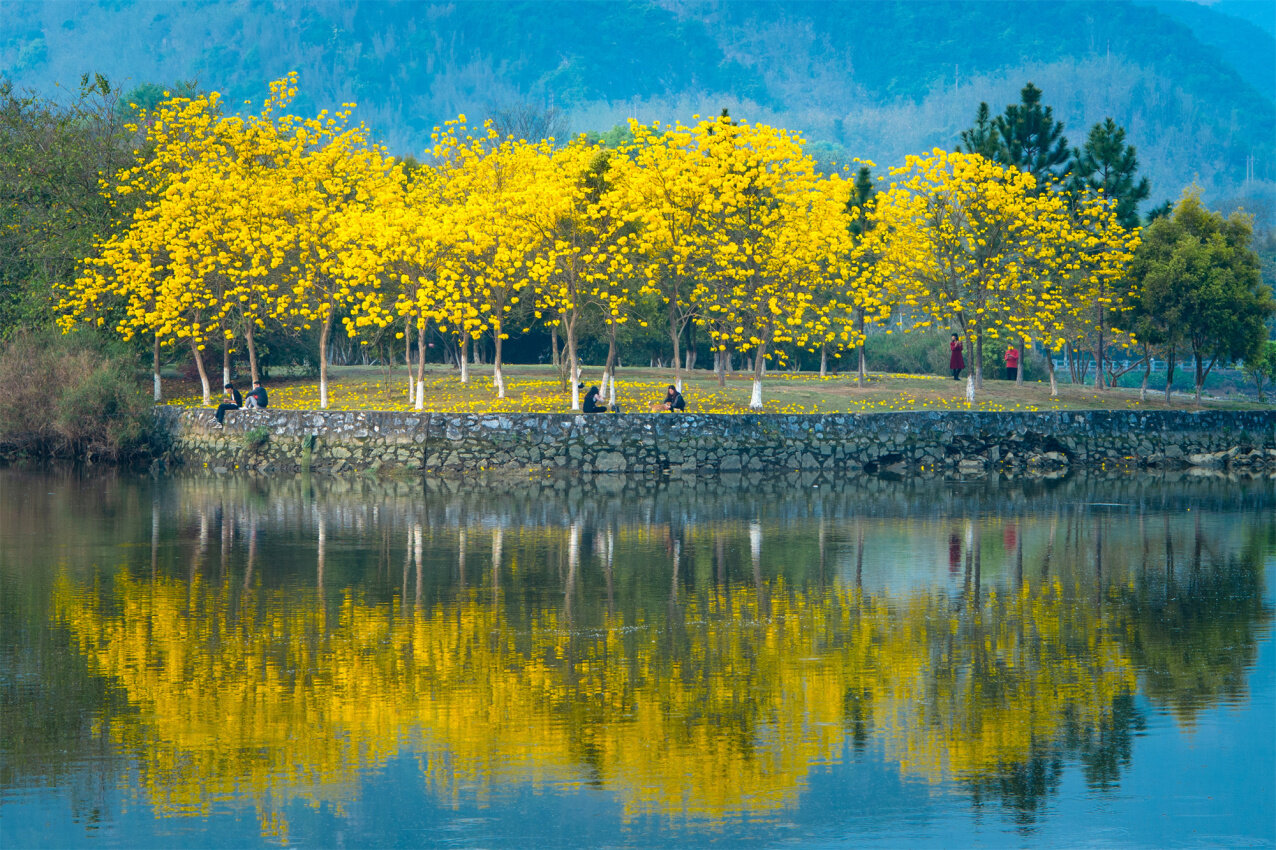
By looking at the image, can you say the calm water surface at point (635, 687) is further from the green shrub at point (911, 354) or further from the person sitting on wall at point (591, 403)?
the green shrub at point (911, 354)

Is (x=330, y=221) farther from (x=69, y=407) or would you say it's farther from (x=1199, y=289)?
(x=1199, y=289)

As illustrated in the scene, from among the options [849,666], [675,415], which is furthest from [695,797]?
[675,415]

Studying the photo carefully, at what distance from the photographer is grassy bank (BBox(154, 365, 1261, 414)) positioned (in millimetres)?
44656

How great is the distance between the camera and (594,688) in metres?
13.9

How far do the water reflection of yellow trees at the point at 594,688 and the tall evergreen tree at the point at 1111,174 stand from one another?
38874mm

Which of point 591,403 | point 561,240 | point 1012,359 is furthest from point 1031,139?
point 591,403

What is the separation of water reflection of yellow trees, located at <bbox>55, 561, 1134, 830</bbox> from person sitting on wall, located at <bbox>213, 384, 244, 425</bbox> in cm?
2481

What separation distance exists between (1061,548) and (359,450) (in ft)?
75.8

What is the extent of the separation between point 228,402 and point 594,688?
3307 centimetres

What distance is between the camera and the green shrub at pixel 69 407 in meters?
43.3

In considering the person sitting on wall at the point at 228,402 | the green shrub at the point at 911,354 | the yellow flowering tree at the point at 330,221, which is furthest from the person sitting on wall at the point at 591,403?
the green shrub at the point at 911,354

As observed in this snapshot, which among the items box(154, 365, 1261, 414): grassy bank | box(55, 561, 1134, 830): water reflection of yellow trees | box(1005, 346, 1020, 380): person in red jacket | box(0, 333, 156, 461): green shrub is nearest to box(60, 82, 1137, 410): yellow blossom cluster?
box(154, 365, 1261, 414): grassy bank

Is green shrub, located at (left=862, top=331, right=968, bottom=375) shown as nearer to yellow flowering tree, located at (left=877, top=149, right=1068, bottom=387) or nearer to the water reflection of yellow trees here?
yellow flowering tree, located at (left=877, top=149, right=1068, bottom=387)

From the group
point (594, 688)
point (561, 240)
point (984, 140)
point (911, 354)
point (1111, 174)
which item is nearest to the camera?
point (594, 688)
